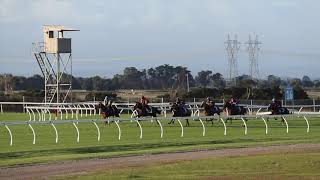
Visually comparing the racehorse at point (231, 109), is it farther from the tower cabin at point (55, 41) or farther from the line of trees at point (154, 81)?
the line of trees at point (154, 81)

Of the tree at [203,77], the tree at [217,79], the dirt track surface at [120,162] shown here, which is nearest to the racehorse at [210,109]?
the dirt track surface at [120,162]

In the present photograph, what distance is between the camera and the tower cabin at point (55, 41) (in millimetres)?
56969

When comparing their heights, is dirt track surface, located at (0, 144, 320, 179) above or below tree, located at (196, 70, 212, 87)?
below

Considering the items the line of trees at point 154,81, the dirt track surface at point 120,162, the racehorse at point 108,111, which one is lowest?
the dirt track surface at point 120,162

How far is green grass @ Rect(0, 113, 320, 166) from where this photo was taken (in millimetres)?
20469

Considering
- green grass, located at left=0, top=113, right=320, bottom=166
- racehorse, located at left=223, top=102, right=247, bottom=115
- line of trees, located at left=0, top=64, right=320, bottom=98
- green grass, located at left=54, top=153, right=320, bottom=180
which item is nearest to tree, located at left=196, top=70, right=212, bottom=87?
line of trees, located at left=0, top=64, right=320, bottom=98

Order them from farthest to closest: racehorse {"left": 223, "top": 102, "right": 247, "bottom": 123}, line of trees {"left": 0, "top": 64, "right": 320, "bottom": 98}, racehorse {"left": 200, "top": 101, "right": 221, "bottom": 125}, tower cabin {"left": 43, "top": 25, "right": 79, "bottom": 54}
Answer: line of trees {"left": 0, "top": 64, "right": 320, "bottom": 98} < tower cabin {"left": 43, "top": 25, "right": 79, "bottom": 54} < racehorse {"left": 223, "top": 102, "right": 247, "bottom": 123} < racehorse {"left": 200, "top": 101, "right": 221, "bottom": 125}

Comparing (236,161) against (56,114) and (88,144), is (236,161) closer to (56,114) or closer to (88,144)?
(88,144)

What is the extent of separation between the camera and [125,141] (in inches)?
1000

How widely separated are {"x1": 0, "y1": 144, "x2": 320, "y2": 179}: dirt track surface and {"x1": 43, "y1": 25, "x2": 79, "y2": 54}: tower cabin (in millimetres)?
36621

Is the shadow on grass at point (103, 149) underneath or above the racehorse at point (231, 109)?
underneath

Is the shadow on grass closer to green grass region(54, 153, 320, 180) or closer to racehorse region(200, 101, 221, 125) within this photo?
green grass region(54, 153, 320, 180)

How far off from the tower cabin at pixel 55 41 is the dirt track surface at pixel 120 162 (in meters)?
36.6

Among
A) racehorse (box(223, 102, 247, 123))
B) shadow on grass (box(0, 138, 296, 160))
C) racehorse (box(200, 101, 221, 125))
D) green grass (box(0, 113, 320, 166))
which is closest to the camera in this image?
shadow on grass (box(0, 138, 296, 160))
